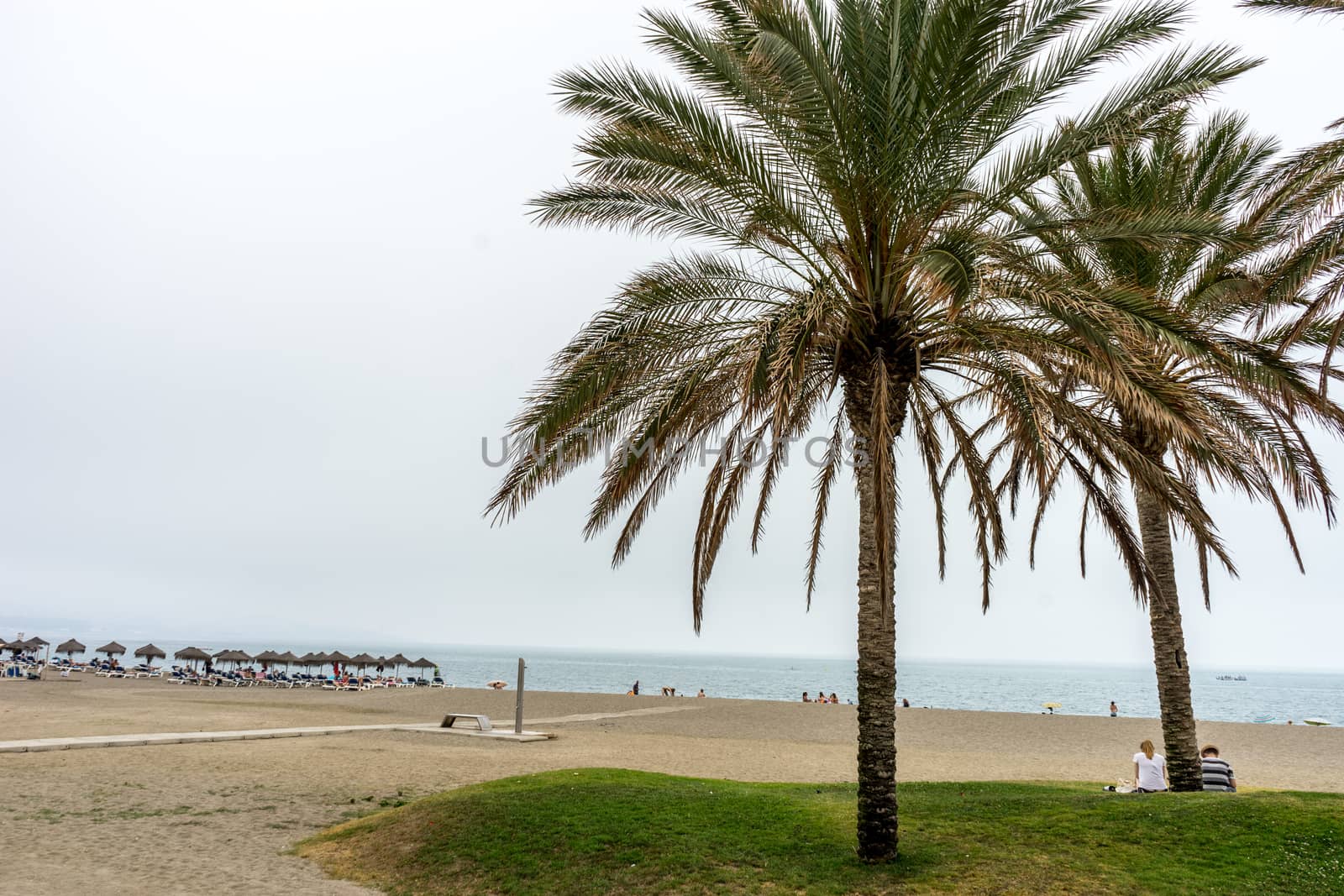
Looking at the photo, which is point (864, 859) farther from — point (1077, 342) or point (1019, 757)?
point (1019, 757)

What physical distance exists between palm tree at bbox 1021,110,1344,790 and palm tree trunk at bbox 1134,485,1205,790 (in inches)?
0.7

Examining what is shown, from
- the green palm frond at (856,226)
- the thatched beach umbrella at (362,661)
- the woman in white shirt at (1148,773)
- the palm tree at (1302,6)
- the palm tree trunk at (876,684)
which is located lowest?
the thatched beach umbrella at (362,661)

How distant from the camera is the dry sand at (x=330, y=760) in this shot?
922 centimetres

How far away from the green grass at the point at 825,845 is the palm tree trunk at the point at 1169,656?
1361 mm

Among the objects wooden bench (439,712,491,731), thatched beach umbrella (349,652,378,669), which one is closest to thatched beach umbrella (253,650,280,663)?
thatched beach umbrella (349,652,378,669)

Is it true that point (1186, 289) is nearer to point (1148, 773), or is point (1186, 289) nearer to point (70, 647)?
point (1148, 773)

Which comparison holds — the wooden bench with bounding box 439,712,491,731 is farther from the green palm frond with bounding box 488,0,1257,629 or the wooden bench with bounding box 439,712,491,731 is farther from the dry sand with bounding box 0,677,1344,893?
the green palm frond with bounding box 488,0,1257,629

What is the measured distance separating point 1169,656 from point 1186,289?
212 inches

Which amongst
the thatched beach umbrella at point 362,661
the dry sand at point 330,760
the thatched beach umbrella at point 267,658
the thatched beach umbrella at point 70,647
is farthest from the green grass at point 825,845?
the thatched beach umbrella at point 70,647

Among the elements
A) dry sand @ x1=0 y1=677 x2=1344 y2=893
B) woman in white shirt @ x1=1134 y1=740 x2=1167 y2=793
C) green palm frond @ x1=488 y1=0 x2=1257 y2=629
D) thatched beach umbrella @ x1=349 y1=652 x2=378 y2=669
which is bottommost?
dry sand @ x1=0 y1=677 x2=1344 y2=893

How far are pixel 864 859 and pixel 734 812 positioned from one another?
232 centimetres

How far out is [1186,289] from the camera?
1216cm

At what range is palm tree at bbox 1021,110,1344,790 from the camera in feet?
30.8

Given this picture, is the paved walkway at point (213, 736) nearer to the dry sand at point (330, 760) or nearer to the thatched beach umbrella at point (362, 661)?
the dry sand at point (330, 760)
